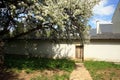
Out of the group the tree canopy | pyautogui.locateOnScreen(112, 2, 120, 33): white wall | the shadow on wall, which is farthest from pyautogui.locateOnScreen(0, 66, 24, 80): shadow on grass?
pyautogui.locateOnScreen(112, 2, 120, 33): white wall

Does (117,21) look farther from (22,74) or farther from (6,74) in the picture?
(6,74)

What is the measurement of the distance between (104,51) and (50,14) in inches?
547

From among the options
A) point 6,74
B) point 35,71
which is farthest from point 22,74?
point 35,71

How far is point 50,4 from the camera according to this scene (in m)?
14.3

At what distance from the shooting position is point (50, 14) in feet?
45.4

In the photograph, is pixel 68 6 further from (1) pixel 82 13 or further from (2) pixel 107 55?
(2) pixel 107 55

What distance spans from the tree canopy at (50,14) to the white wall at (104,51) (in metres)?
7.61

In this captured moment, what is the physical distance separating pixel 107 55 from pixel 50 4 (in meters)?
14.0

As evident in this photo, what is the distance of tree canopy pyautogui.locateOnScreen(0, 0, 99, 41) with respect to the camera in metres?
14.2

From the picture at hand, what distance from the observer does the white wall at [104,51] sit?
25781mm

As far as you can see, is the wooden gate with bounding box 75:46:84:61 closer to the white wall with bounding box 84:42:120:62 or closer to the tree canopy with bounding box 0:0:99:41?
the white wall with bounding box 84:42:120:62

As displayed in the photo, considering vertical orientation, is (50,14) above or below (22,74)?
above

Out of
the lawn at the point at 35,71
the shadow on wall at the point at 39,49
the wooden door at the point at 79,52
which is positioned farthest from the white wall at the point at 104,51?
the lawn at the point at 35,71

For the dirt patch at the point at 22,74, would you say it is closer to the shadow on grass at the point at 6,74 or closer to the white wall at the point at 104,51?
the shadow on grass at the point at 6,74
